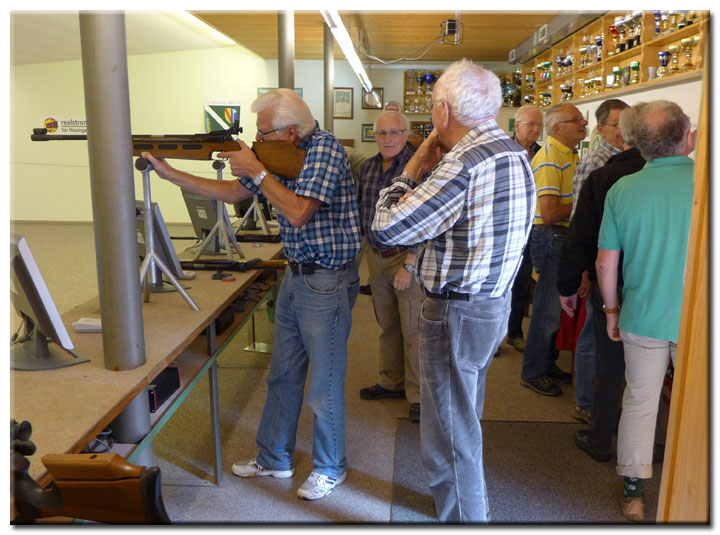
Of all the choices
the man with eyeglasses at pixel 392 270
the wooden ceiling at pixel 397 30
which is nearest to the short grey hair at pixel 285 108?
the man with eyeglasses at pixel 392 270

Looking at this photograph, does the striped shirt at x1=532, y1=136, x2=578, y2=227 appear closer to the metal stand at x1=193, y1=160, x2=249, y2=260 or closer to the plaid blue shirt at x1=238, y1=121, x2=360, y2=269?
the plaid blue shirt at x1=238, y1=121, x2=360, y2=269

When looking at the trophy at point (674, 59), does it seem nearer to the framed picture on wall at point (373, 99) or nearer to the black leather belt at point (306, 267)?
the black leather belt at point (306, 267)

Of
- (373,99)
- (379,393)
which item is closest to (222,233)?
(379,393)

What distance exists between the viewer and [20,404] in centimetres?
152

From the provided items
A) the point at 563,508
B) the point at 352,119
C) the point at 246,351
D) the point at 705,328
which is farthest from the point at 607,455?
the point at 352,119

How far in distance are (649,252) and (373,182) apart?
5.05 ft

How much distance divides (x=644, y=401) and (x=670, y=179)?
0.82 meters

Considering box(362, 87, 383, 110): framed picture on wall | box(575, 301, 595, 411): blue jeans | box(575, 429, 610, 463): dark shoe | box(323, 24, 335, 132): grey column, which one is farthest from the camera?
box(362, 87, 383, 110): framed picture on wall

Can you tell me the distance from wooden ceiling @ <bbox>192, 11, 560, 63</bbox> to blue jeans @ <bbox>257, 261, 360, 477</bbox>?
15.4 feet

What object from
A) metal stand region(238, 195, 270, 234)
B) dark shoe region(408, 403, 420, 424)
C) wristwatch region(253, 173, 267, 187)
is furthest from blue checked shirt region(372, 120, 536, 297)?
metal stand region(238, 195, 270, 234)

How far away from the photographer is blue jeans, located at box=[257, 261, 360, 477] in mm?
2320

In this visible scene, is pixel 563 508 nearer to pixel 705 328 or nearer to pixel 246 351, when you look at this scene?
pixel 705 328

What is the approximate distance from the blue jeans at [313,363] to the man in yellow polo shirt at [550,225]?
1.46 metres

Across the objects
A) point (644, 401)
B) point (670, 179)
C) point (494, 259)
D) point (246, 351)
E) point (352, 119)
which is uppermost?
point (352, 119)
